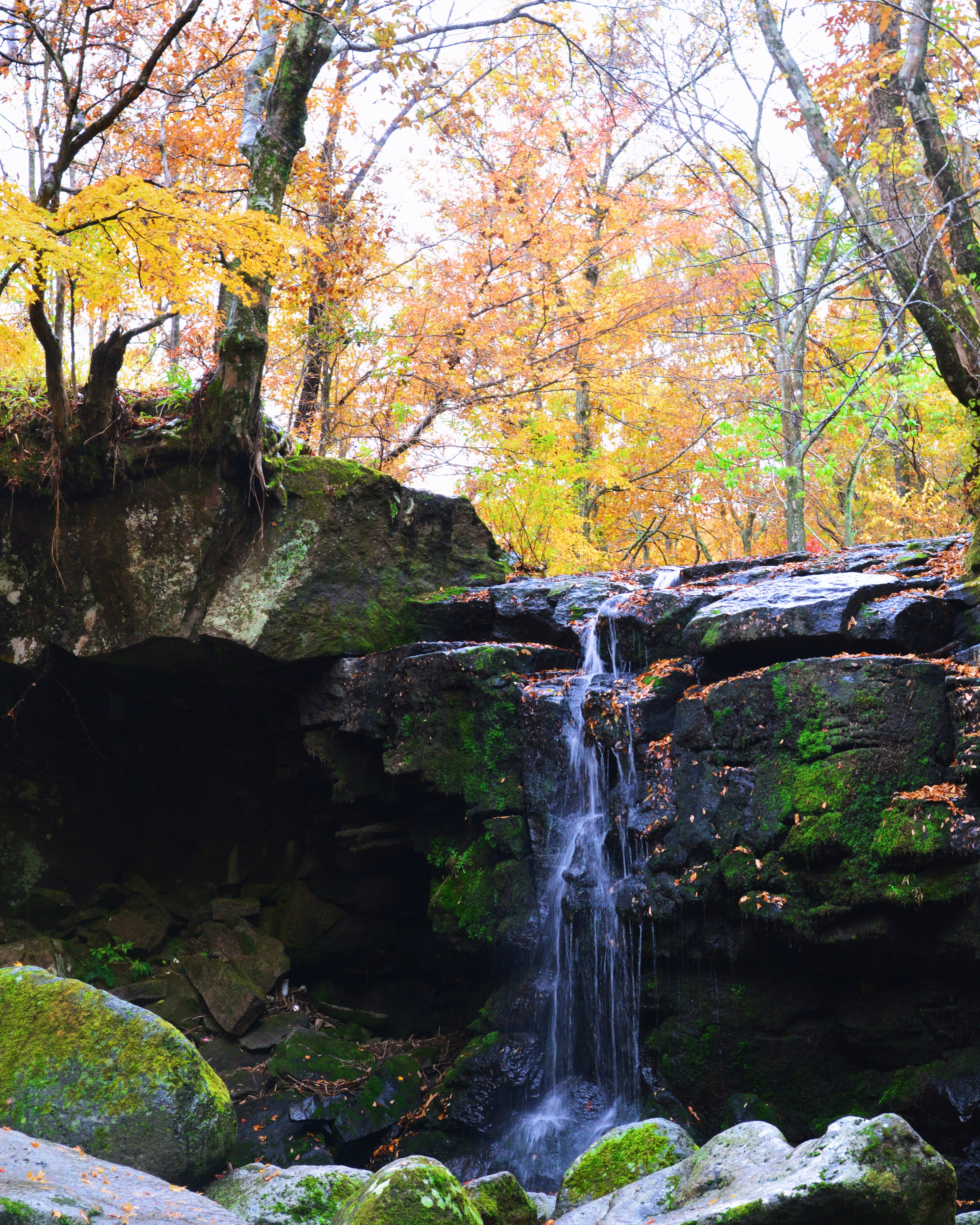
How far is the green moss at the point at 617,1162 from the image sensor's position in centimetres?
439

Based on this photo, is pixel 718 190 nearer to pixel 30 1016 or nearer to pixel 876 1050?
pixel 876 1050

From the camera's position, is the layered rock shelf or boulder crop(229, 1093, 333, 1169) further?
boulder crop(229, 1093, 333, 1169)

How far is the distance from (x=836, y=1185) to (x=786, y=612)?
4.34 metres

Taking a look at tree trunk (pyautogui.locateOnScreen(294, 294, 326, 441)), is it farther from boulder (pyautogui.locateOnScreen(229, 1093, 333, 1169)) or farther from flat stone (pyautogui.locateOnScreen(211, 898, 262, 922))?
boulder (pyautogui.locateOnScreen(229, 1093, 333, 1169))

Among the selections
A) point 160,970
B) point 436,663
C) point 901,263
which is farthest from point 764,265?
point 160,970

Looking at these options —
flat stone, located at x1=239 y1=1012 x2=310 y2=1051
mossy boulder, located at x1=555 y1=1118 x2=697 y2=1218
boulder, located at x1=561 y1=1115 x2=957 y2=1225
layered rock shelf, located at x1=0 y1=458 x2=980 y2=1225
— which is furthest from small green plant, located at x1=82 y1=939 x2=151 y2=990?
boulder, located at x1=561 y1=1115 x2=957 y2=1225

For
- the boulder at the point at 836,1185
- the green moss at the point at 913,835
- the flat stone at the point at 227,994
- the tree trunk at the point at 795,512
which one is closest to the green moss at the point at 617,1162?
the boulder at the point at 836,1185

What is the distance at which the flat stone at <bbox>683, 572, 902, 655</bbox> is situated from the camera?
668 cm

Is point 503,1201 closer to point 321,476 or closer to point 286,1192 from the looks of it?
Answer: point 286,1192

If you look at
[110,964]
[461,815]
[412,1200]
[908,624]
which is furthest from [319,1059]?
[908,624]

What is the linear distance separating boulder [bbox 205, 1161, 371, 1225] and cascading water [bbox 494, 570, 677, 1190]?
1838 mm

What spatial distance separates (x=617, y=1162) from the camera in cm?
446

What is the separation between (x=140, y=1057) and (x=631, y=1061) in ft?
11.2

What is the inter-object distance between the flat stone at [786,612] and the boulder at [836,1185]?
3.81 metres
